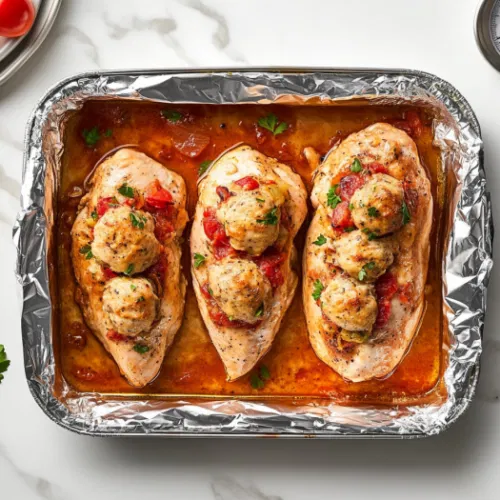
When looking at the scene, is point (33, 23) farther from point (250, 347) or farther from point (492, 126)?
point (492, 126)

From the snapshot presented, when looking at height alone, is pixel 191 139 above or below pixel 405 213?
above

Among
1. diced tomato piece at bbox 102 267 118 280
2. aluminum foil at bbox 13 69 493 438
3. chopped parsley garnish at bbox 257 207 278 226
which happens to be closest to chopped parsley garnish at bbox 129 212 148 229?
diced tomato piece at bbox 102 267 118 280

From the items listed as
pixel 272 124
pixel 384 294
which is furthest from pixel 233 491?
pixel 272 124

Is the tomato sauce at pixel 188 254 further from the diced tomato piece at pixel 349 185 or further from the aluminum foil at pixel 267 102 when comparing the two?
the diced tomato piece at pixel 349 185

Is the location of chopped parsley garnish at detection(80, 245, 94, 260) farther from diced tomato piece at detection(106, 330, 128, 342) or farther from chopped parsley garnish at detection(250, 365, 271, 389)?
chopped parsley garnish at detection(250, 365, 271, 389)

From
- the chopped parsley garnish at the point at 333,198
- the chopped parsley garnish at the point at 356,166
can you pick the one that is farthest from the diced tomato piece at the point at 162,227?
the chopped parsley garnish at the point at 356,166

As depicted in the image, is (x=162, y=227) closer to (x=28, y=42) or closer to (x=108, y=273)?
(x=108, y=273)
